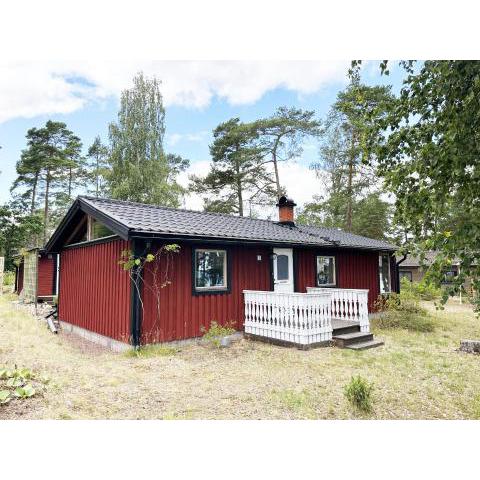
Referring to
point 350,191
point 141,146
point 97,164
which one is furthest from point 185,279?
→ point 97,164

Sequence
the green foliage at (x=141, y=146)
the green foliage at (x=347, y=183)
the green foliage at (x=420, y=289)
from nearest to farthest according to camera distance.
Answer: the green foliage at (x=420, y=289), the green foliage at (x=347, y=183), the green foliage at (x=141, y=146)

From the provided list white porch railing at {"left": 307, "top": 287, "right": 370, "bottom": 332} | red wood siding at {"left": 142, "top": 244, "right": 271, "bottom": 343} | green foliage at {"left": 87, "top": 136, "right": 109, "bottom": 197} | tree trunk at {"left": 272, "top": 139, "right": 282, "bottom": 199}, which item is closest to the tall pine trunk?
tree trunk at {"left": 272, "top": 139, "right": 282, "bottom": 199}

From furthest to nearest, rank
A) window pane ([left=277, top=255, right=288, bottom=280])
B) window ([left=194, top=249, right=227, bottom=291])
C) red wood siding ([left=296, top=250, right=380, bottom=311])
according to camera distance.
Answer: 1. red wood siding ([left=296, top=250, right=380, bottom=311])
2. window pane ([left=277, top=255, right=288, bottom=280])
3. window ([left=194, top=249, right=227, bottom=291])

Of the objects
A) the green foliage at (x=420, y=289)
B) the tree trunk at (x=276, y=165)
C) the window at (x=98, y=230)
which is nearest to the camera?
the green foliage at (x=420, y=289)

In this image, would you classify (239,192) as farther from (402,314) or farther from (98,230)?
(98,230)

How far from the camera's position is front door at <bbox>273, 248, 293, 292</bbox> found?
9219 millimetres

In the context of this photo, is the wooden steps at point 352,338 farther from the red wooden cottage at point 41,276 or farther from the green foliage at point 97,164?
the green foliage at point 97,164

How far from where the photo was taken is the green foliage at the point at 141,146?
19844mm

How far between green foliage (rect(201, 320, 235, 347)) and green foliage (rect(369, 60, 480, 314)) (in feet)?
15.1

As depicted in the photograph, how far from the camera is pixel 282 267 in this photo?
945 cm

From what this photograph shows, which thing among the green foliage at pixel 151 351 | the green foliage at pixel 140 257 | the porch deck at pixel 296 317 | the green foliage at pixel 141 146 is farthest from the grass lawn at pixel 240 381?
the green foliage at pixel 141 146

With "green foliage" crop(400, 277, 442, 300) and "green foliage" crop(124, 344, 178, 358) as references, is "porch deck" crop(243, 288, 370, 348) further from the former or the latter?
"green foliage" crop(124, 344, 178, 358)

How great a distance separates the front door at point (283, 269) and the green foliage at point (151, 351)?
11.2 ft

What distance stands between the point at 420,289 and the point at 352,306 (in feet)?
21.1
